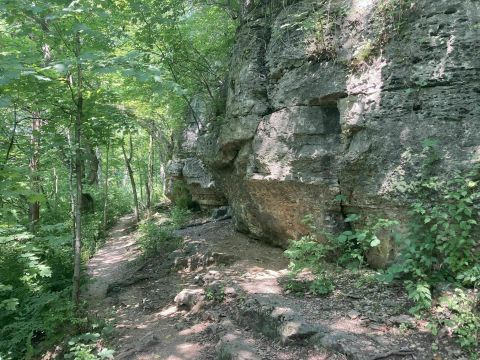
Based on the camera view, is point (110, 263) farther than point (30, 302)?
Yes

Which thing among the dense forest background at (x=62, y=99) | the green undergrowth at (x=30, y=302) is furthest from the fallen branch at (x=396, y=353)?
the green undergrowth at (x=30, y=302)

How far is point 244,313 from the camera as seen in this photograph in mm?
5773

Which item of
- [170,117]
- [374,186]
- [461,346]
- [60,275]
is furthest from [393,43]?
[170,117]

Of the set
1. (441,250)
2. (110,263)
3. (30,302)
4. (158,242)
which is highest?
(441,250)

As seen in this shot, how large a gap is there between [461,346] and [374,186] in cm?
291

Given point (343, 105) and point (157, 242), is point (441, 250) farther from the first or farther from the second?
point (157, 242)

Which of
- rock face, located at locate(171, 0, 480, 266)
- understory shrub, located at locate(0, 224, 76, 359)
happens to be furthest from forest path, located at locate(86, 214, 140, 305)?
rock face, located at locate(171, 0, 480, 266)

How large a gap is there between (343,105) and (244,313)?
4.37m

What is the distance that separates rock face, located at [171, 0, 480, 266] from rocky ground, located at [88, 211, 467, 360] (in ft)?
4.04

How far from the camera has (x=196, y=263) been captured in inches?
357

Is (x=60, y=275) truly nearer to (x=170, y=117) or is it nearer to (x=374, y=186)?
(x=374, y=186)

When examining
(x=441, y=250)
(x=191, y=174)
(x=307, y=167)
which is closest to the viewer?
(x=441, y=250)

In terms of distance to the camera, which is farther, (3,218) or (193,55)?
(193,55)

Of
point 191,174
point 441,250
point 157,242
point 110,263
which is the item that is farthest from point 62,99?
point 191,174
